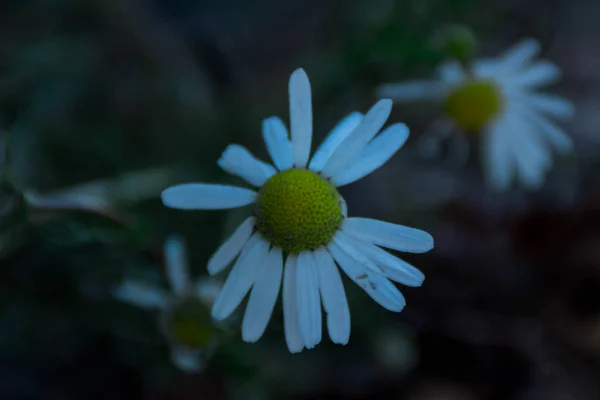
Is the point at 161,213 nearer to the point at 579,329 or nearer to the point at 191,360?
the point at 191,360

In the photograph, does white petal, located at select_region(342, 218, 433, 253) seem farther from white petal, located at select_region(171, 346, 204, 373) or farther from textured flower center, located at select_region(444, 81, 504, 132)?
textured flower center, located at select_region(444, 81, 504, 132)

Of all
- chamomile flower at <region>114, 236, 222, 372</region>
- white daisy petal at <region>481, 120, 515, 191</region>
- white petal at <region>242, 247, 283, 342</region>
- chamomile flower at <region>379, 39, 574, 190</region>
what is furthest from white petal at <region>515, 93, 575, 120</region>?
white petal at <region>242, 247, 283, 342</region>

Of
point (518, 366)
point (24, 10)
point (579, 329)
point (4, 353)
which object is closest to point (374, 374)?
point (518, 366)

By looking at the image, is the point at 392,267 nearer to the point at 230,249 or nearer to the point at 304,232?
the point at 304,232

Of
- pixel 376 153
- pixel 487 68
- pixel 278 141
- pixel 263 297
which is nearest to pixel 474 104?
pixel 487 68

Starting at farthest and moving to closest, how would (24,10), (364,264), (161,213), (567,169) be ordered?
(567,169) < (24,10) < (161,213) < (364,264)

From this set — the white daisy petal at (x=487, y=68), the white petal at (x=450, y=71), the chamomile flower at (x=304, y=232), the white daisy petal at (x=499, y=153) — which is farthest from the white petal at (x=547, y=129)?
the chamomile flower at (x=304, y=232)
